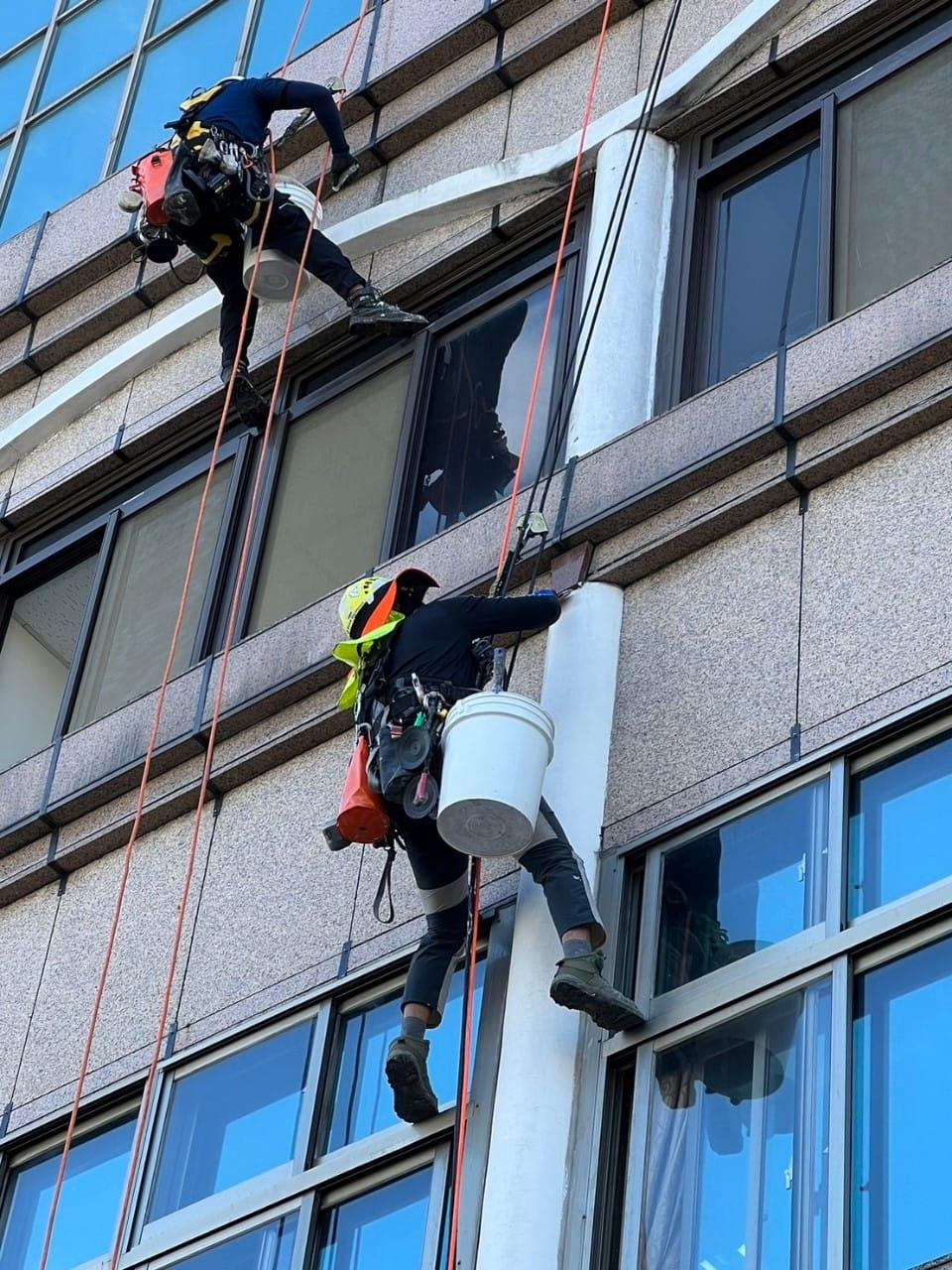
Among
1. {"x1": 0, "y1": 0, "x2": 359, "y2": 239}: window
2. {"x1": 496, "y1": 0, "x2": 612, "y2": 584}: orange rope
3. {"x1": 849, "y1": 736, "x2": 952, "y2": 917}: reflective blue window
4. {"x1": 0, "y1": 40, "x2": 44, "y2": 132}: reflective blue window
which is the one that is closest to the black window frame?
{"x1": 496, "y1": 0, "x2": 612, "y2": 584}: orange rope

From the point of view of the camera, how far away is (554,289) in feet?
41.4

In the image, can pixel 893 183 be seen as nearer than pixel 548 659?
No

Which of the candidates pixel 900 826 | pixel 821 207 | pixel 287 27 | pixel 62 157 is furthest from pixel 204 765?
pixel 62 157

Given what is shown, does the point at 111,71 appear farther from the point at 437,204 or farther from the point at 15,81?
the point at 437,204

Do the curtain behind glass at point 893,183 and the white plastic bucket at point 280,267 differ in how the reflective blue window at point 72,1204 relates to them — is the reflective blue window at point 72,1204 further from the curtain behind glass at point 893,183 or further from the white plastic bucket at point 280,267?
the curtain behind glass at point 893,183

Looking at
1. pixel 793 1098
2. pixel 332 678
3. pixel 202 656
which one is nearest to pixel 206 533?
pixel 202 656

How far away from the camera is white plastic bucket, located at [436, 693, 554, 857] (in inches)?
372

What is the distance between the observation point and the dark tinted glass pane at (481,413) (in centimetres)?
1274

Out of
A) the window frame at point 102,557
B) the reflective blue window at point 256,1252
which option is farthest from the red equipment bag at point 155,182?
the reflective blue window at point 256,1252

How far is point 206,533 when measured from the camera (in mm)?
14102

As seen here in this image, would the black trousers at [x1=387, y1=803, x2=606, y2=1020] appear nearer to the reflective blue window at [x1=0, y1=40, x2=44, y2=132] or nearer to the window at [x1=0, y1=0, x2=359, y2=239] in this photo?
the window at [x1=0, y1=0, x2=359, y2=239]

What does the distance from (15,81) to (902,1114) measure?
13.1m

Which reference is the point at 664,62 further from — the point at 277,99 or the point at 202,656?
the point at 202,656

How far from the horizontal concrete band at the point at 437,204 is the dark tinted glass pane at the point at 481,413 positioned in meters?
0.68
